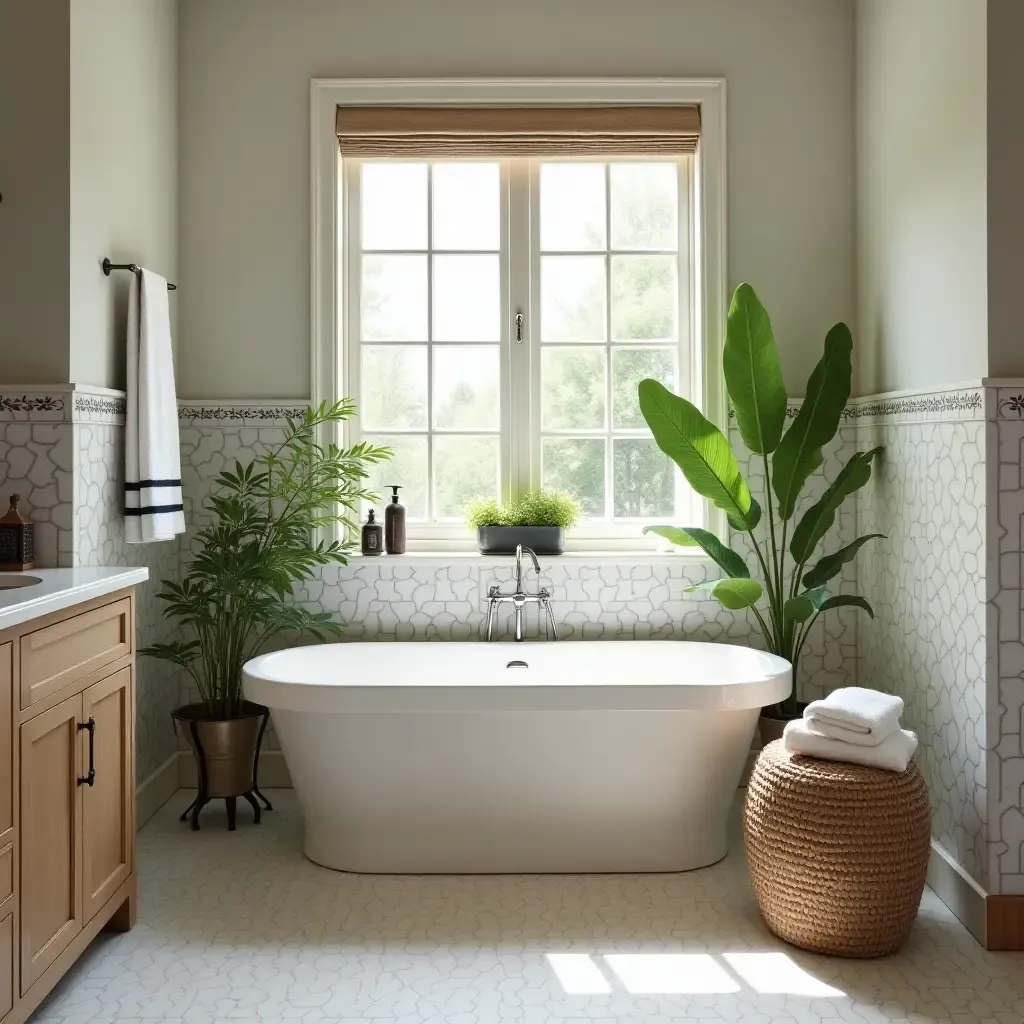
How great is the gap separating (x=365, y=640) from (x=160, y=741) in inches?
32.3

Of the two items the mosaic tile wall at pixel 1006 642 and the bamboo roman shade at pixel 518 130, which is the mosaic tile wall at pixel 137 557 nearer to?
the bamboo roman shade at pixel 518 130

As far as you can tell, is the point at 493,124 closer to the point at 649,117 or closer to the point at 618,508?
the point at 649,117

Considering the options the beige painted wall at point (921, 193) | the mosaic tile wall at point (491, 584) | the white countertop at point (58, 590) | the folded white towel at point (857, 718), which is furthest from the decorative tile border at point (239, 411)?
the folded white towel at point (857, 718)

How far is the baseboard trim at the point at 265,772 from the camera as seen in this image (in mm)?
4109

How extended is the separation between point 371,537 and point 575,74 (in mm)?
1883

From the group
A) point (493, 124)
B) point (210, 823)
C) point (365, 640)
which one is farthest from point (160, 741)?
point (493, 124)

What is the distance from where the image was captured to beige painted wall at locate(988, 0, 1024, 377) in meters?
2.79

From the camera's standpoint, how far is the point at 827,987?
2.60 m

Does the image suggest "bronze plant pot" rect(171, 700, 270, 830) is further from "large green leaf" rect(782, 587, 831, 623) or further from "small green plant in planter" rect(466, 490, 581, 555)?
"large green leaf" rect(782, 587, 831, 623)

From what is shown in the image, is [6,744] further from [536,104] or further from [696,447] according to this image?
[536,104]

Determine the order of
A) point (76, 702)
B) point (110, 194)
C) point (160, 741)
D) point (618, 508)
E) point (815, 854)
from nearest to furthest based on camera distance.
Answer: point (76, 702), point (815, 854), point (110, 194), point (160, 741), point (618, 508)

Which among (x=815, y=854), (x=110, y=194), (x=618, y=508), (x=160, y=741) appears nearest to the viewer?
(x=815, y=854)

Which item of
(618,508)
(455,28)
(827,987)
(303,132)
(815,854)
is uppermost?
(455,28)

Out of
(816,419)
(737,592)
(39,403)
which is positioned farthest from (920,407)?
(39,403)
